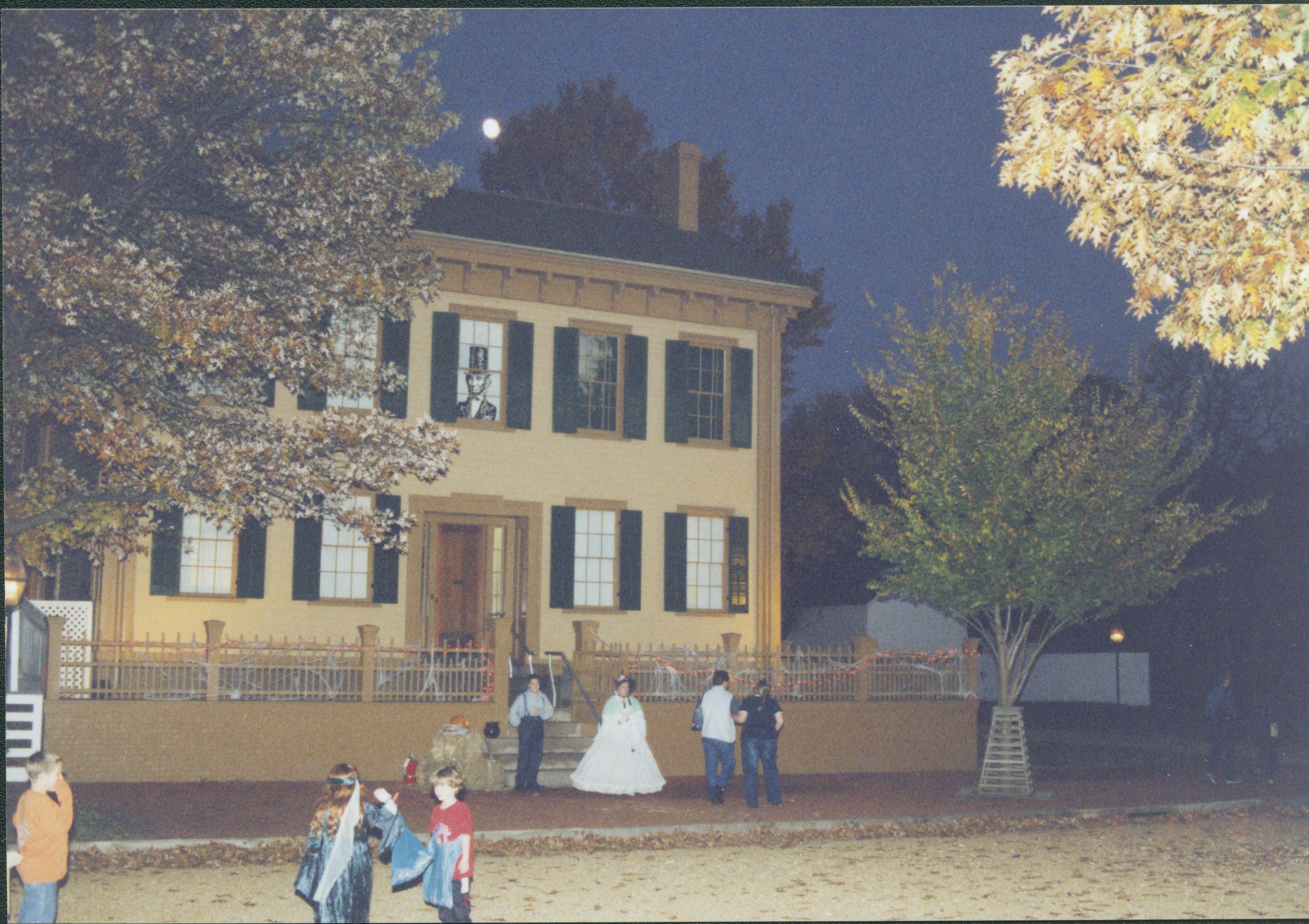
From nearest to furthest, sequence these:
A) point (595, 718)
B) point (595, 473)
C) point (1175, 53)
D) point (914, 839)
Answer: point (1175, 53) < point (914, 839) < point (595, 718) < point (595, 473)

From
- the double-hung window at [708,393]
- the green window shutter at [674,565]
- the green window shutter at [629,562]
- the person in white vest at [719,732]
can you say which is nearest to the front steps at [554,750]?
the person in white vest at [719,732]

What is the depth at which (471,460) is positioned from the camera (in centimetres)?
2000

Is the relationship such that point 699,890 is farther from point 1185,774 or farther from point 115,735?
point 1185,774

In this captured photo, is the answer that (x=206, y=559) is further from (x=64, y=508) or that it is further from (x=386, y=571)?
(x=64, y=508)

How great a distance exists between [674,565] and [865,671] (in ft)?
11.5

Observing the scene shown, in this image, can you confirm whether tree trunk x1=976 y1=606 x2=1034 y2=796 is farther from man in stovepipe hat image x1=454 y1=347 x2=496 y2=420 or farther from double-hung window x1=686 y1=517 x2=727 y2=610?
man in stovepipe hat image x1=454 y1=347 x2=496 y2=420

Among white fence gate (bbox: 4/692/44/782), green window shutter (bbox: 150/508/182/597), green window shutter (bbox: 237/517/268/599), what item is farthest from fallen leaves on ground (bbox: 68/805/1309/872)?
green window shutter (bbox: 237/517/268/599)

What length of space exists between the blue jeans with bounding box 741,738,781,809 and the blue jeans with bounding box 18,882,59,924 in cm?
865

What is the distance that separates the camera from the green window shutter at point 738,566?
21.6 metres

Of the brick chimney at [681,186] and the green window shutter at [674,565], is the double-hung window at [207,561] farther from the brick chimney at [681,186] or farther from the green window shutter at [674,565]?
the brick chimney at [681,186]

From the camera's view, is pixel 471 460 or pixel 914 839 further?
pixel 471 460

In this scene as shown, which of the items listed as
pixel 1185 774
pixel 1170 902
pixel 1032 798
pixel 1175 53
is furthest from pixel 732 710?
pixel 1175 53

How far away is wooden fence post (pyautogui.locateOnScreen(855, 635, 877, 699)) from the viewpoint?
19562 mm

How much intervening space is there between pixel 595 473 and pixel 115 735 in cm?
824
